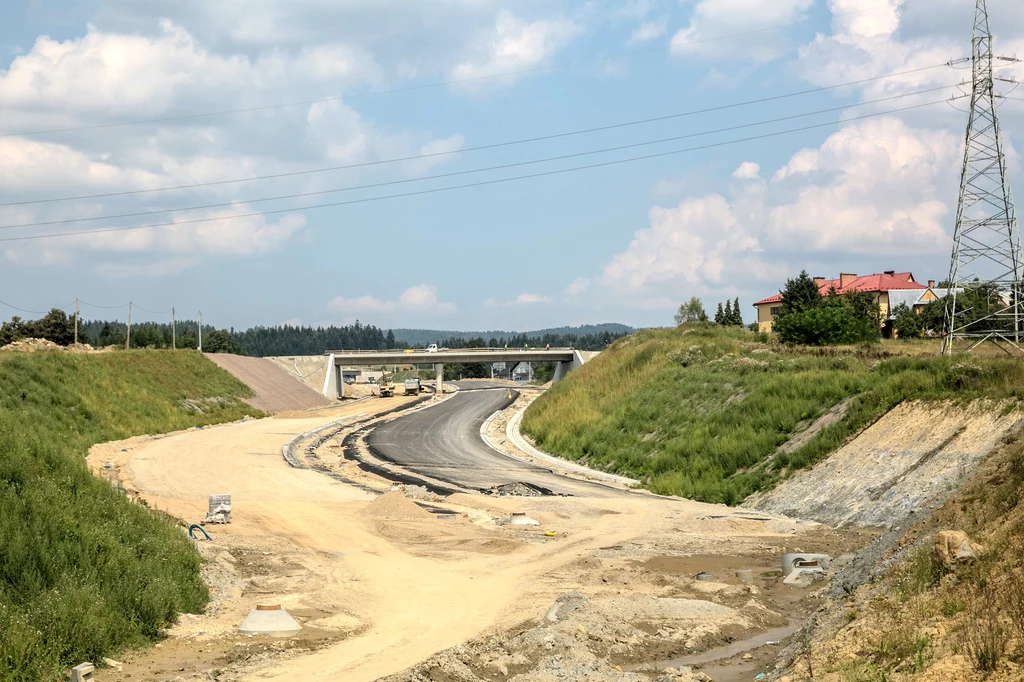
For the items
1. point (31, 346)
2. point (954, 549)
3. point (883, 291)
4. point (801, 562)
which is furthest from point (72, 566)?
point (883, 291)

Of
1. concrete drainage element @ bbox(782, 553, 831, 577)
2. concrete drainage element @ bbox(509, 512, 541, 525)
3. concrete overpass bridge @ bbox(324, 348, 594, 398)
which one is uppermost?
concrete overpass bridge @ bbox(324, 348, 594, 398)

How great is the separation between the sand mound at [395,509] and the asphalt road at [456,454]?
24.4 feet

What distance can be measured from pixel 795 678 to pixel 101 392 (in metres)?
56.1

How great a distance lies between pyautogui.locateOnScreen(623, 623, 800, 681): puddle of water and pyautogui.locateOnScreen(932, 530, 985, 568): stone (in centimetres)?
372

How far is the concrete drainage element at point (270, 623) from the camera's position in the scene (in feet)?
53.4

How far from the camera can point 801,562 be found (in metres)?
21.6

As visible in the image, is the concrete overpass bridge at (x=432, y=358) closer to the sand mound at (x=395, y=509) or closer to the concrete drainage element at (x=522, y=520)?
the sand mound at (x=395, y=509)

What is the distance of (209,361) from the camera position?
271 feet

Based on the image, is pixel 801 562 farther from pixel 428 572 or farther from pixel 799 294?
pixel 799 294

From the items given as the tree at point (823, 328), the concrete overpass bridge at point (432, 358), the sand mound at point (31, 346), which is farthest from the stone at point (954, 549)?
the concrete overpass bridge at point (432, 358)

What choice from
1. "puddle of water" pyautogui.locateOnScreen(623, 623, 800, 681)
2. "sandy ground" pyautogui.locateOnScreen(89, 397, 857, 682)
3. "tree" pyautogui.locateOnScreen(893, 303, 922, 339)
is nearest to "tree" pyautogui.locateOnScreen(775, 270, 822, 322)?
"tree" pyautogui.locateOnScreen(893, 303, 922, 339)

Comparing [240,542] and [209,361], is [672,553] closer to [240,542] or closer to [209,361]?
[240,542]

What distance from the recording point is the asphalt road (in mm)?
40094

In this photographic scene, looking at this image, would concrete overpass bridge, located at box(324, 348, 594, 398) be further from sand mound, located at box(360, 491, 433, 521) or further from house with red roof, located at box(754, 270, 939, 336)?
sand mound, located at box(360, 491, 433, 521)
